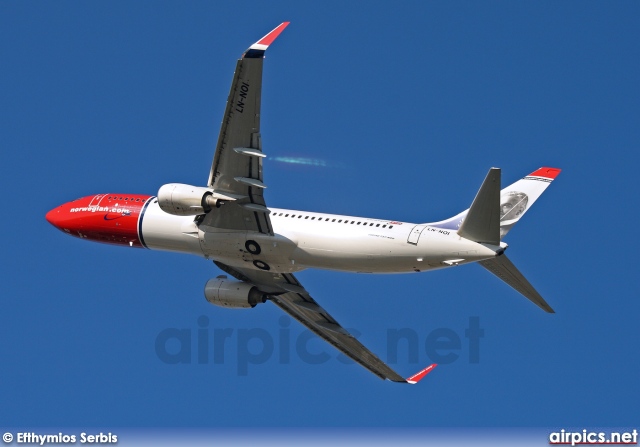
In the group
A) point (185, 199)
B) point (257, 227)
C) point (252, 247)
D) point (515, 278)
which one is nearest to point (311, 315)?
point (252, 247)

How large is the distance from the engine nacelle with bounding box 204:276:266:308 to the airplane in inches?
2.0

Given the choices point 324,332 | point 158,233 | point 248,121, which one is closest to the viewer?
point 248,121

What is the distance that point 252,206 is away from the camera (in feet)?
200

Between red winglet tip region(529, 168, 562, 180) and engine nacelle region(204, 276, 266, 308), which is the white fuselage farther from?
red winglet tip region(529, 168, 562, 180)

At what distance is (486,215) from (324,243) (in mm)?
8488

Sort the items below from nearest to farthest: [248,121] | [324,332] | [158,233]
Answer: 1. [248,121]
2. [158,233]
3. [324,332]

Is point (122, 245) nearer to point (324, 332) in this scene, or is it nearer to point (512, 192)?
point (324, 332)

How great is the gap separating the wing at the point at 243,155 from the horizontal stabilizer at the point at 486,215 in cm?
946

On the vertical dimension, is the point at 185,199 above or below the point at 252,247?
above

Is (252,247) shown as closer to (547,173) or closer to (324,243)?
(324,243)

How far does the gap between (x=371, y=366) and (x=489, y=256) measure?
674 inches

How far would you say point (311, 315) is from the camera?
71.6 m

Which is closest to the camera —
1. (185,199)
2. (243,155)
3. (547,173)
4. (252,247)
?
(243,155)

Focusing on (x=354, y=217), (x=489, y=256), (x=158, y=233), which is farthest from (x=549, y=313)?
(x=158, y=233)
